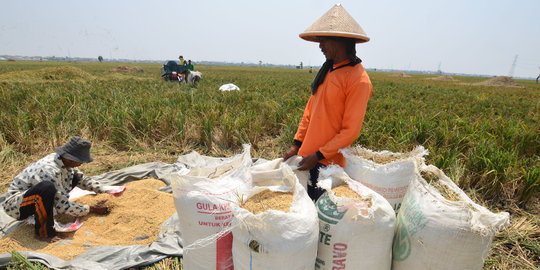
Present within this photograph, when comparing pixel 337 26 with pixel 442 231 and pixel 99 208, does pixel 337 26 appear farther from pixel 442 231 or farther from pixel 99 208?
pixel 99 208

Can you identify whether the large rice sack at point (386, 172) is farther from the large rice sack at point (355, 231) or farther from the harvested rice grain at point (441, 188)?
the large rice sack at point (355, 231)

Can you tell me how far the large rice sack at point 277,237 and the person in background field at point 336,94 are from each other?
593mm

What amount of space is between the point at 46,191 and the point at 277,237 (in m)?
2.06

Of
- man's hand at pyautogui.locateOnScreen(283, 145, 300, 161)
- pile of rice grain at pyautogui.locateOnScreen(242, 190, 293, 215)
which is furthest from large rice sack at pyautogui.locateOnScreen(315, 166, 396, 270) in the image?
man's hand at pyautogui.locateOnScreen(283, 145, 300, 161)

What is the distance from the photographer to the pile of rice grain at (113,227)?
83.8 inches

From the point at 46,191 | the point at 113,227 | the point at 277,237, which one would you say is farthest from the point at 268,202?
the point at 46,191

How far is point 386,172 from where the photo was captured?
1.67m

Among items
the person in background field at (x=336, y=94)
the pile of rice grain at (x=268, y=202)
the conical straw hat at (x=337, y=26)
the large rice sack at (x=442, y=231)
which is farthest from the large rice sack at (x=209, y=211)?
the conical straw hat at (x=337, y=26)

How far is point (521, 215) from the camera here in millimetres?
2764

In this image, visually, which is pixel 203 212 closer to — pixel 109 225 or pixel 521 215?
pixel 109 225

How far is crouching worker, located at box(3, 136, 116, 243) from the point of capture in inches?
83.4

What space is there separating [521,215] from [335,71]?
2.71m

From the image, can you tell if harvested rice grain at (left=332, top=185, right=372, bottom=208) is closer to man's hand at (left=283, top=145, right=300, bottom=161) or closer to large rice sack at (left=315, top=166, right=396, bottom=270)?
large rice sack at (left=315, top=166, right=396, bottom=270)

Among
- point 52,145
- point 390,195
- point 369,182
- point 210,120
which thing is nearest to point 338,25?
point 369,182
